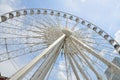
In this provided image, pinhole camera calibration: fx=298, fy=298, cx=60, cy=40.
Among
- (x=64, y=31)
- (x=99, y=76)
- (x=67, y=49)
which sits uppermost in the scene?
(x=64, y=31)

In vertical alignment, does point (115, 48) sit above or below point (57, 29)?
below

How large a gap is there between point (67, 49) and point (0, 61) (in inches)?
330

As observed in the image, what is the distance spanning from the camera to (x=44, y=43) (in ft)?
114

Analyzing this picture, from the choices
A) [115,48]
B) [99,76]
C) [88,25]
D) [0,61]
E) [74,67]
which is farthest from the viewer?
[88,25]

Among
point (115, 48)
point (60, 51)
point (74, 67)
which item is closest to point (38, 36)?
point (60, 51)

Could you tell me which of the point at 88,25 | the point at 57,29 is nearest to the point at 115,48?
the point at 88,25

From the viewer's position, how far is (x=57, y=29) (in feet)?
116

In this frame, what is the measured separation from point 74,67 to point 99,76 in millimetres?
5095

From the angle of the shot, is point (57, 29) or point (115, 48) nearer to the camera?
point (57, 29)

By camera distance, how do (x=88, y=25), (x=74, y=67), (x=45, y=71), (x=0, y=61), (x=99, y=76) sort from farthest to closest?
(x=88, y=25) < (x=0, y=61) < (x=74, y=67) < (x=45, y=71) < (x=99, y=76)

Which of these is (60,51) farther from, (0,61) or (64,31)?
(0,61)

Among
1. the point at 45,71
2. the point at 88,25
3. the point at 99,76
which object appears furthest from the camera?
the point at 88,25

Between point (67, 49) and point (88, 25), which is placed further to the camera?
point (88, 25)

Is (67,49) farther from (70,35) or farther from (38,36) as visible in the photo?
(38,36)
